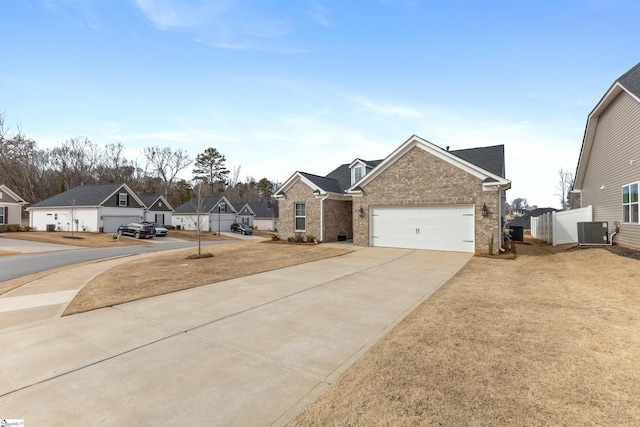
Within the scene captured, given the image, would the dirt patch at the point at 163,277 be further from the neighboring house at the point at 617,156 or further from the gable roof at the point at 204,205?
the gable roof at the point at 204,205

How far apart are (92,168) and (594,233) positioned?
6884 centimetres

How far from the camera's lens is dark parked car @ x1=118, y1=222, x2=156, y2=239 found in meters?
30.3

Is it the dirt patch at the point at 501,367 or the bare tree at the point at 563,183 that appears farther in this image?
the bare tree at the point at 563,183

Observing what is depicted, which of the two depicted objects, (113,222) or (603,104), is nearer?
(603,104)

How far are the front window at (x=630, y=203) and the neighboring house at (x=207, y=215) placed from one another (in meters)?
40.3

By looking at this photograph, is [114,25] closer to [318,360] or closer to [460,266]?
[318,360]

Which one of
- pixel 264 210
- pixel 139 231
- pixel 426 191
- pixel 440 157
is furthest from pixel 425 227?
pixel 264 210

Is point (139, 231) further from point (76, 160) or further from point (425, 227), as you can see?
point (76, 160)

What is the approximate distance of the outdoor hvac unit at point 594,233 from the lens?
13.6 meters

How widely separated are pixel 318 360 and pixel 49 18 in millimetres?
15310

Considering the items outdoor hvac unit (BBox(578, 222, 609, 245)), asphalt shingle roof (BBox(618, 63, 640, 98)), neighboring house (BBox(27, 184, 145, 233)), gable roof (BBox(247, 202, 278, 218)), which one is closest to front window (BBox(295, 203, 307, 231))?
outdoor hvac unit (BBox(578, 222, 609, 245))

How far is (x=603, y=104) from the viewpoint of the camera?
14.1 meters

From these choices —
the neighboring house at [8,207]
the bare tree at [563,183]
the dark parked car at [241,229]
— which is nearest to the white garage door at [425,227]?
the dark parked car at [241,229]

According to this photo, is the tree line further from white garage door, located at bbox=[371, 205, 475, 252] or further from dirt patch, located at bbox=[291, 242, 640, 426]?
dirt patch, located at bbox=[291, 242, 640, 426]
